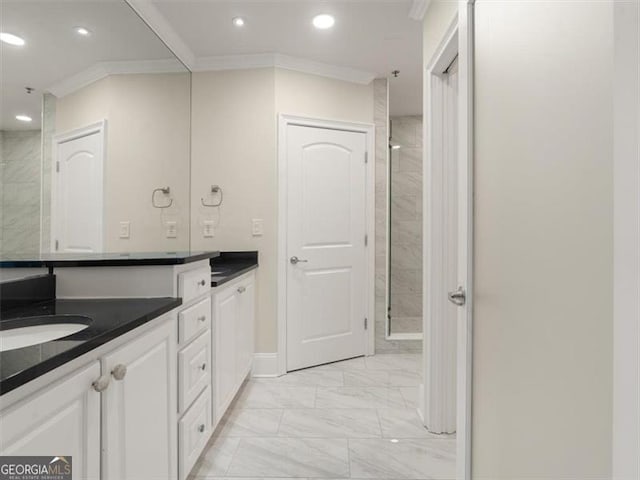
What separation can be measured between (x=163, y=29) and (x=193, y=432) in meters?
2.53

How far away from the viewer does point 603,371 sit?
1.96ft

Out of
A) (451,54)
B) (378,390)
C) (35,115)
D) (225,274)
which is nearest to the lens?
(35,115)

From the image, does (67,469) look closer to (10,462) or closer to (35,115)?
(10,462)

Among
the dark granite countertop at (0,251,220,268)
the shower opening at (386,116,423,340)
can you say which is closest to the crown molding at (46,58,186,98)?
the dark granite countertop at (0,251,220,268)

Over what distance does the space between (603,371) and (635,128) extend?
0.38 meters

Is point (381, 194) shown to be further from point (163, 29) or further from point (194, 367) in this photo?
point (194, 367)

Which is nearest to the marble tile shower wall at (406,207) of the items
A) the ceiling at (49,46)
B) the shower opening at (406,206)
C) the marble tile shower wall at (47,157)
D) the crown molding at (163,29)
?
the shower opening at (406,206)

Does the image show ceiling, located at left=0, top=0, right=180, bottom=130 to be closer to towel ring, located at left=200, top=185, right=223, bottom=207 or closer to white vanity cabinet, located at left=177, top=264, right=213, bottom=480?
white vanity cabinet, located at left=177, top=264, right=213, bottom=480

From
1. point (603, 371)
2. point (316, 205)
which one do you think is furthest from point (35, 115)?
point (316, 205)

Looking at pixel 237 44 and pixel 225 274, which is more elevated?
pixel 237 44

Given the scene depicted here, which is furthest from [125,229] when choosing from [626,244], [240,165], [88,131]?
[626,244]

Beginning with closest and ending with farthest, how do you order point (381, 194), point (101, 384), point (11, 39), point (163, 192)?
point (101, 384), point (11, 39), point (163, 192), point (381, 194)

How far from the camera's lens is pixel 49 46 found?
149 centimetres

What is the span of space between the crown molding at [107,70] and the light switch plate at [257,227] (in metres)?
1.26
